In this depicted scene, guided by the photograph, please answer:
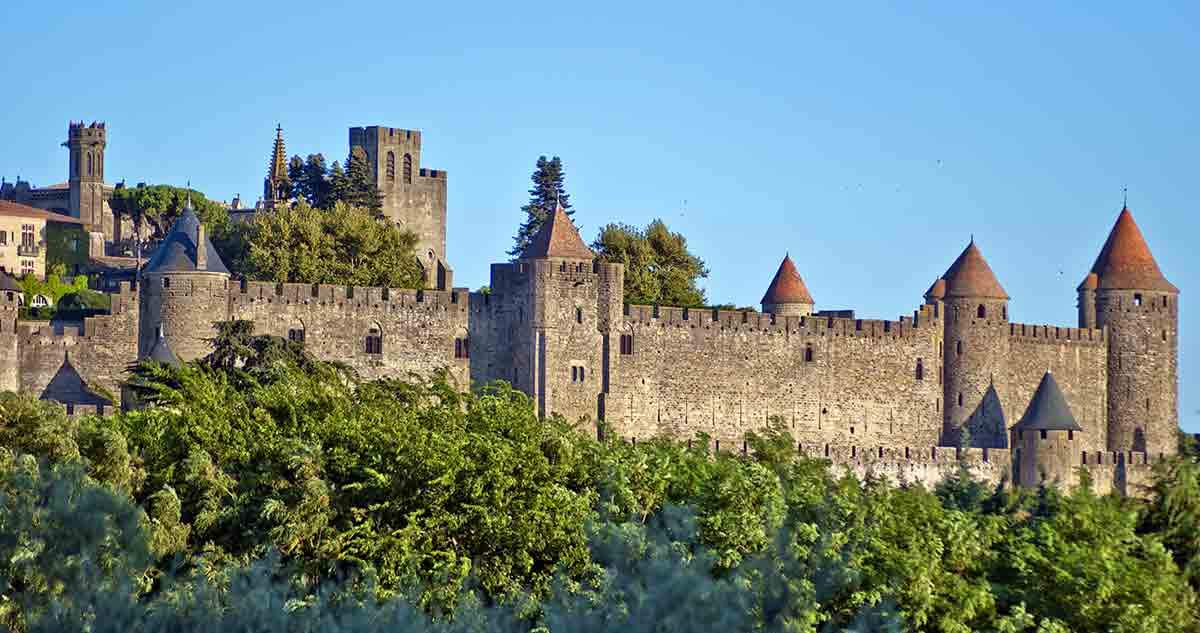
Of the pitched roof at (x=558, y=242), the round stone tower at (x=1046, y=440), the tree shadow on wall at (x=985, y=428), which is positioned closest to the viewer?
the pitched roof at (x=558, y=242)

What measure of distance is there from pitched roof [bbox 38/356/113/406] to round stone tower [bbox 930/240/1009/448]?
25.3m

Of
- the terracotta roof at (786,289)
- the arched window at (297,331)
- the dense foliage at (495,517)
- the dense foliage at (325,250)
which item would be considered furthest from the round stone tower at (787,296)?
the dense foliage at (495,517)

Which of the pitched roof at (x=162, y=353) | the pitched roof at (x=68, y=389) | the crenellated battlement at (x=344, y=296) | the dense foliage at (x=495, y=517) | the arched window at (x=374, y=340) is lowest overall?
the dense foliage at (x=495, y=517)

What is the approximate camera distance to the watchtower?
4218 inches

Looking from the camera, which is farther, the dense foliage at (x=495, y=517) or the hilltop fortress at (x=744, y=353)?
the hilltop fortress at (x=744, y=353)

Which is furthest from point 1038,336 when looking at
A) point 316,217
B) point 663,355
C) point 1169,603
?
point 1169,603

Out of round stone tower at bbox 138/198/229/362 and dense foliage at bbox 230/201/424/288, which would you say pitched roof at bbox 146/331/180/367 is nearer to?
round stone tower at bbox 138/198/229/362

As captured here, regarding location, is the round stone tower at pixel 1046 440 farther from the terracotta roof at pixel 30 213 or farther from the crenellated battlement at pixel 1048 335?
the terracotta roof at pixel 30 213

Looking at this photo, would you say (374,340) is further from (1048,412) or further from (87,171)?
(87,171)

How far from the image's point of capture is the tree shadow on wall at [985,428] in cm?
7381

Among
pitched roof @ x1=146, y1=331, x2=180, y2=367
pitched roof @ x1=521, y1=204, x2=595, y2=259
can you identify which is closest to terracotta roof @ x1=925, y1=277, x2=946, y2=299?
pitched roof @ x1=521, y1=204, x2=595, y2=259

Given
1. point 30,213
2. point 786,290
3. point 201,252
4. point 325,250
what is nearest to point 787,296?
point 786,290

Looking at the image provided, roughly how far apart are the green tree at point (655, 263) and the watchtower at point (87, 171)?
101 ft

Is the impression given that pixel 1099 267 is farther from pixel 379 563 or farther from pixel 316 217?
pixel 379 563
